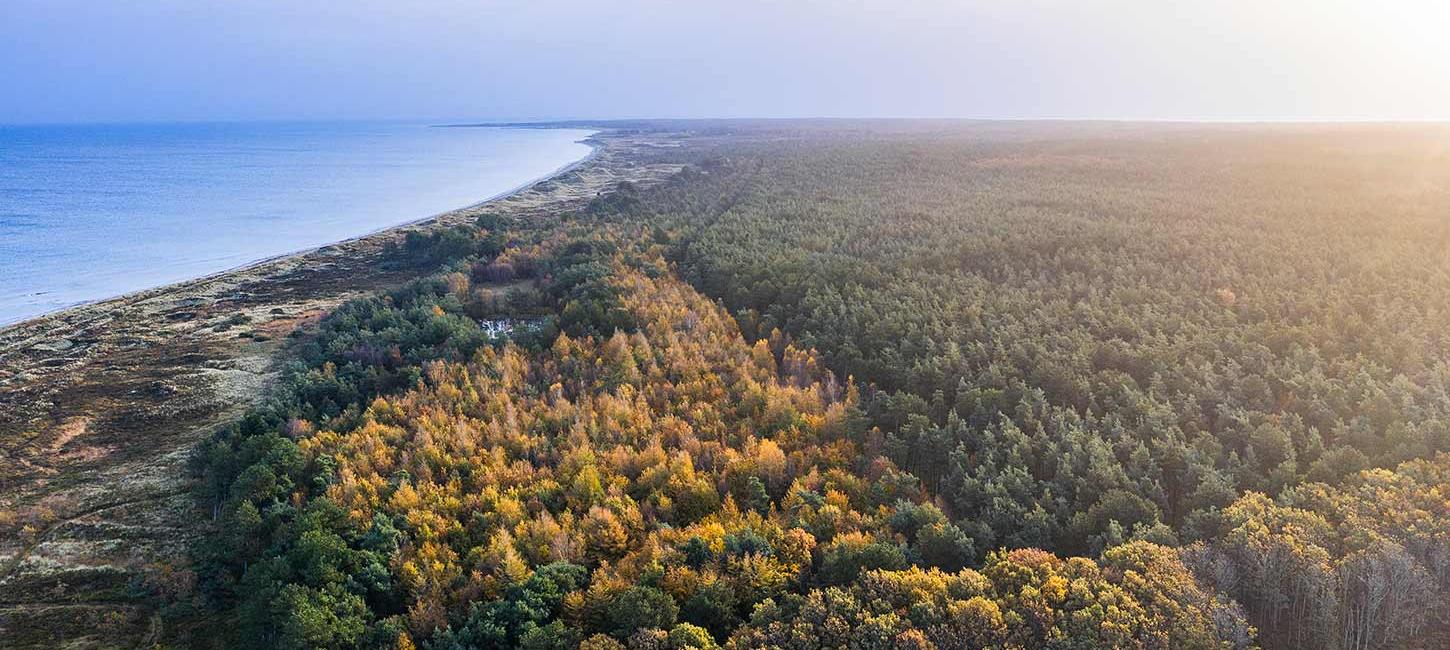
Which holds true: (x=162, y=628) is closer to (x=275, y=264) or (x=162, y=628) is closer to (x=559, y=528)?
(x=559, y=528)

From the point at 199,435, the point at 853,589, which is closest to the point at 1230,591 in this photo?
the point at 853,589

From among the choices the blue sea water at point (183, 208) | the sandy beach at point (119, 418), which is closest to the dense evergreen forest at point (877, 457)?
the sandy beach at point (119, 418)

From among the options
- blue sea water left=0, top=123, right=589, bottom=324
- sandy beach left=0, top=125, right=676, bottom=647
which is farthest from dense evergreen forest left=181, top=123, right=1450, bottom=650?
blue sea water left=0, top=123, right=589, bottom=324

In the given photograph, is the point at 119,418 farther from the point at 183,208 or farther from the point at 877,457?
the point at 183,208

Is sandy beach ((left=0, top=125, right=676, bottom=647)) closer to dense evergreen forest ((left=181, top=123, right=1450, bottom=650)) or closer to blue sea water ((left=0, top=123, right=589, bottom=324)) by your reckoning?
dense evergreen forest ((left=181, top=123, right=1450, bottom=650))

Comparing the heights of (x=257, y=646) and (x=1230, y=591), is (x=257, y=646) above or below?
below

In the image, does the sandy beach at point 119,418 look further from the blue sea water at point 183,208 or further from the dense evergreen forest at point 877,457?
the blue sea water at point 183,208

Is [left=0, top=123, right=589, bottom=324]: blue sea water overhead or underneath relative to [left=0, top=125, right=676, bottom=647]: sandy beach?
overhead
